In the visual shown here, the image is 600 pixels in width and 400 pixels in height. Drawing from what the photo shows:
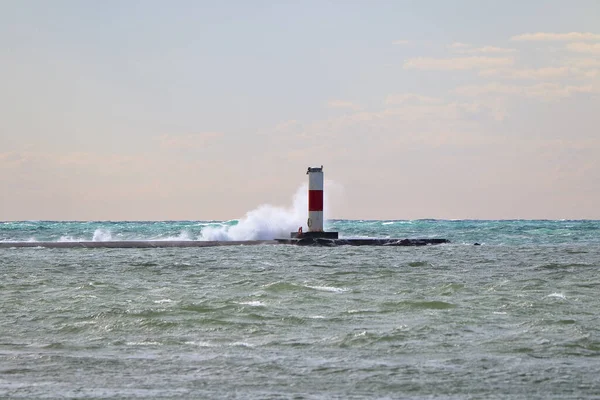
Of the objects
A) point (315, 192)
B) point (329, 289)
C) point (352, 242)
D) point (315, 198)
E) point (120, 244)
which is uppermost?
point (315, 192)

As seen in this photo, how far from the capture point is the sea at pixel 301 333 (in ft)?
30.2

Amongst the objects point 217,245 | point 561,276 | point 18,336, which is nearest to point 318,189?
point 217,245

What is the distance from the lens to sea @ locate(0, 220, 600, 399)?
9.20 metres

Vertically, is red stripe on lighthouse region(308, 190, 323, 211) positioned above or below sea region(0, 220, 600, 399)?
above

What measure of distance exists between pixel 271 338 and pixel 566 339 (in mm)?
3591

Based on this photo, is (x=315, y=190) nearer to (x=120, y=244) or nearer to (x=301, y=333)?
(x=120, y=244)

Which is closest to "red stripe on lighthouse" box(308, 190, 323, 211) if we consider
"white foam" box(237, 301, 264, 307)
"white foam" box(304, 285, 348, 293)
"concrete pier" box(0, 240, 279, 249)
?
"concrete pier" box(0, 240, 279, 249)

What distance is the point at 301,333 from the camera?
Answer: 492 inches

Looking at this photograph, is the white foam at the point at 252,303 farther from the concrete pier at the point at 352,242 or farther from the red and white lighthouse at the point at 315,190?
the concrete pier at the point at 352,242

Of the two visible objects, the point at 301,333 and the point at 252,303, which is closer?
the point at 301,333

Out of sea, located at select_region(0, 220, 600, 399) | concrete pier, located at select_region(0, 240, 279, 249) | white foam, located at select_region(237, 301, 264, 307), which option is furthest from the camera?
concrete pier, located at select_region(0, 240, 279, 249)

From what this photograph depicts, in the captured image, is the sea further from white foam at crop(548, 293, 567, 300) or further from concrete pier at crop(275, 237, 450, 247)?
concrete pier at crop(275, 237, 450, 247)

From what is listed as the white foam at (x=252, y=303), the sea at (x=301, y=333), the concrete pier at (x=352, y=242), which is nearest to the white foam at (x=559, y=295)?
the sea at (x=301, y=333)

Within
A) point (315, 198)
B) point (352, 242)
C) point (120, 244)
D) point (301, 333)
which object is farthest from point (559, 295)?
point (120, 244)
